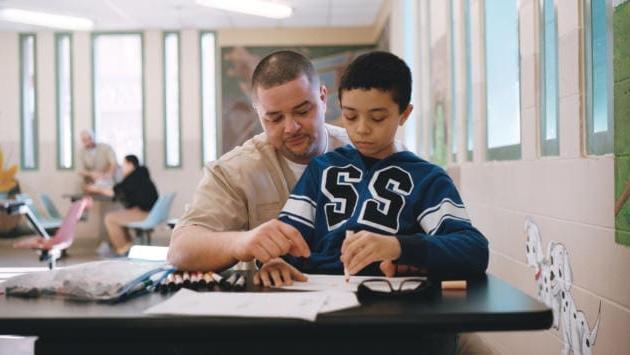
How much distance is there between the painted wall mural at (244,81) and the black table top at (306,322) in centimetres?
947

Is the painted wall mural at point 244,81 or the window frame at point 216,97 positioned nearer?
the painted wall mural at point 244,81

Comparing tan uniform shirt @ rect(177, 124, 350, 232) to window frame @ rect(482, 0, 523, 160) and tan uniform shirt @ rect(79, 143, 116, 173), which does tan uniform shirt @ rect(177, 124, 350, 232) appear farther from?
tan uniform shirt @ rect(79, 143, 116, 173)

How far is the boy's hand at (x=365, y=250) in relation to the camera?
1371mm

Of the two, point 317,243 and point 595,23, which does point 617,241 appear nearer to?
point 595,23

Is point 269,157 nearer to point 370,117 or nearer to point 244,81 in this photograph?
point 370,117

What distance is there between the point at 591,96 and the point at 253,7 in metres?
7.60

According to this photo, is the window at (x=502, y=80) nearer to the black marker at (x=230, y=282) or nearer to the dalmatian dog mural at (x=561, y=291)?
the dalmatian dog mural at (x=561, y=291)

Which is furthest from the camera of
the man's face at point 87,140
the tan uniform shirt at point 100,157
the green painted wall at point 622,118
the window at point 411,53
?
the tan uniform shirt at point 100,157

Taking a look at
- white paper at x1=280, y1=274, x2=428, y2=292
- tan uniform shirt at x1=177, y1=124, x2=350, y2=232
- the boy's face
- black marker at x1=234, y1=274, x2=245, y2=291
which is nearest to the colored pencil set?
black marker at x1=234, y1=274, x2=245, y2=291

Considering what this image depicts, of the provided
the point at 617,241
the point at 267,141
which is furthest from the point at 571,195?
the point at 267,141

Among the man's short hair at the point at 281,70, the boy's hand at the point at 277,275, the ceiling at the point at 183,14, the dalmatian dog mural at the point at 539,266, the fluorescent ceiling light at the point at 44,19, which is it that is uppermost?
the ceiling at the point at 183,14

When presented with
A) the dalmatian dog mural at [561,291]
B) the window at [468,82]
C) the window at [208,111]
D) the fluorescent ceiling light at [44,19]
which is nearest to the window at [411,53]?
the window at [468,82]

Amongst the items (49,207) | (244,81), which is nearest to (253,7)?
(244,81)

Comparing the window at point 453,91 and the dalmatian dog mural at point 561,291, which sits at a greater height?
the window at point 453,91
